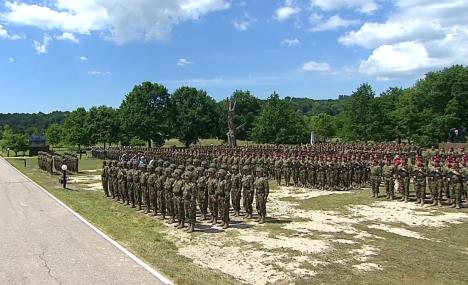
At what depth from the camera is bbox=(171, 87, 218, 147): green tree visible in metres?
73.3

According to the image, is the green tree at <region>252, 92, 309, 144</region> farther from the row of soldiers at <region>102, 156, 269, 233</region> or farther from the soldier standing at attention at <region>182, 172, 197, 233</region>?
the soldier standing at attention at <region>182, 172, 197, 233</region>

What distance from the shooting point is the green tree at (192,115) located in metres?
73.3

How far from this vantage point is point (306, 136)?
74812 millimetres

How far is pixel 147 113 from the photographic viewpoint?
71.6 metres

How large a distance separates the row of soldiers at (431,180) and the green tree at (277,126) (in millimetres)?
47584

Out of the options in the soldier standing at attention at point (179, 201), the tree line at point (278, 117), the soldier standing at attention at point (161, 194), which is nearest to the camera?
the soldier standing at attention at point (179, 201)

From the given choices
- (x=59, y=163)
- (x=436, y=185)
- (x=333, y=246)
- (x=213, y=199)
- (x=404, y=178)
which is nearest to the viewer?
(x=333, y=246)

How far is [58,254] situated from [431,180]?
14135 millimetres

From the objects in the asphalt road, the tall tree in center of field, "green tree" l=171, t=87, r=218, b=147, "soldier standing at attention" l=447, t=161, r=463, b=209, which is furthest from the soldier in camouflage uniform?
"green tree" l=171, t=87, r=218, b=147

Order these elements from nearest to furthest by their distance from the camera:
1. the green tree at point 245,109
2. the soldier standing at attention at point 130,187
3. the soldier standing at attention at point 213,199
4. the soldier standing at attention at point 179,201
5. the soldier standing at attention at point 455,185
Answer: the soldier standing at attention at point 179,201 < the soldier standing at attention at point 213,199 < the soldier standing at attention at point 455,185 < the soldier standing at attention at point 130,187 < the green tree at point 245,109

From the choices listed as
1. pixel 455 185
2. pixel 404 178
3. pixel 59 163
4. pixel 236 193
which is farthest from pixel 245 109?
pixel 236 193

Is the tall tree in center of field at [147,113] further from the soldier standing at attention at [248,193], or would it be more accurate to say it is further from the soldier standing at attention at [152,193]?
the soldier standing at attention at [248,193]

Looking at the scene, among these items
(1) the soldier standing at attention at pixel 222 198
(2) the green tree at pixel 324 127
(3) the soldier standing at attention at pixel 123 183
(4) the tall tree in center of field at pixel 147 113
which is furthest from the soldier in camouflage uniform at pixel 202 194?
(2) the green tree at pixel 324 127

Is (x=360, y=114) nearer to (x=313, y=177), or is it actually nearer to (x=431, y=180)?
(x=313, y=177)
